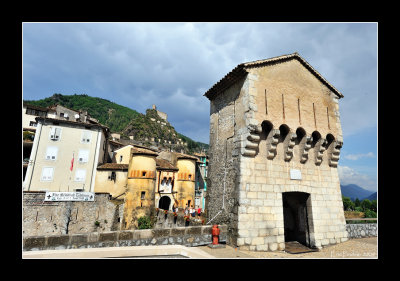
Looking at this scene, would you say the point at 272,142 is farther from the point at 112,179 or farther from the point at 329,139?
the point at 112,179

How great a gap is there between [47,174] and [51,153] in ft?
7.66

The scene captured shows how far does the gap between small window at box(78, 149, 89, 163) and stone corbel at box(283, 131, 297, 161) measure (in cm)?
2299

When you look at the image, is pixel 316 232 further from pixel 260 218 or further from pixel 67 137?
pixel 67 137

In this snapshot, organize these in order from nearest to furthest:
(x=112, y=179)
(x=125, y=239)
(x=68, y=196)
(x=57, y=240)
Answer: (x=57, y=240) < (x=125, y=239) < (x=68, y=196) < (x=112, y=179)

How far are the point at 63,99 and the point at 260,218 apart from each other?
120364mm

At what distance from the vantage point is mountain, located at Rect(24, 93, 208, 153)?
7856cm

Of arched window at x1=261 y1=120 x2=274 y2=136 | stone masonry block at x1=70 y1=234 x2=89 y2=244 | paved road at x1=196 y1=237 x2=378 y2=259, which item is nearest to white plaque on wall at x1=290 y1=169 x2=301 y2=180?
arched window at x1=261 y1=120 x2=274 y2=136

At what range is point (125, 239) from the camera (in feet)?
24.8

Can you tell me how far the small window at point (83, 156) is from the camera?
25.0 meters

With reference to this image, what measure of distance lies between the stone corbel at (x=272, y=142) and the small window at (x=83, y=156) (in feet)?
74.1

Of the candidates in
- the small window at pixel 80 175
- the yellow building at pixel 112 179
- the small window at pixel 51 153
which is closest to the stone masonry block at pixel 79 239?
the yellow building at pixel 112 179

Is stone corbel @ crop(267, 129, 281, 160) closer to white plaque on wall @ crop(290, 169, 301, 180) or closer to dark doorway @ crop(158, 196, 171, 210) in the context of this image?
white plaque on wall @ crop(290, 169, 301, 180)

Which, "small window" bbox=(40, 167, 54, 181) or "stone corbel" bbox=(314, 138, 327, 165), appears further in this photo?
"small window" bbox=(40, 167, 54, 181)

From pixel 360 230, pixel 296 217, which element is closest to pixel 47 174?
pixel 296 217
